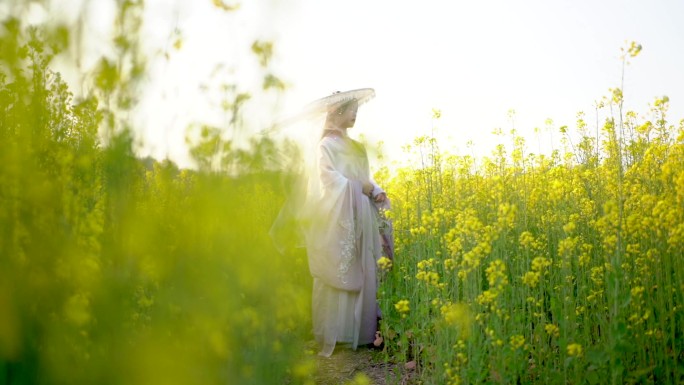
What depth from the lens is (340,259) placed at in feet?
16.3

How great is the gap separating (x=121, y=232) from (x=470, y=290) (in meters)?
1.95

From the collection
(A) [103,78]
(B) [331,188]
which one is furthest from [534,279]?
(B) [331,188]

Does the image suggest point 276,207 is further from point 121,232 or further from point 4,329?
point 4,329

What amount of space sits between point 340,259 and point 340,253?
49mm

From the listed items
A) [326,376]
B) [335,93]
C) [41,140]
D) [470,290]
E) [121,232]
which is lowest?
[326,376]

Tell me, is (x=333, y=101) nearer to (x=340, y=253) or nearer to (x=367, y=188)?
(x=367, y=188)

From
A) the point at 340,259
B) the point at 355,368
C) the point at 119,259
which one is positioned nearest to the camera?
the point at 119,259

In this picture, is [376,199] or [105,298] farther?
[376,199]

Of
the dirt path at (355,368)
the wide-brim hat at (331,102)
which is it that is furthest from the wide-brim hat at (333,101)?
the dirt path at (355,368)

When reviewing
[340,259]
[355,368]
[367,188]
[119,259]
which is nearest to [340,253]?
[340,259]

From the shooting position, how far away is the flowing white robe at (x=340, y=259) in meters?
4.95

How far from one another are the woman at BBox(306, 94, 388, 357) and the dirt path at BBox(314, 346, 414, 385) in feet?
0.36

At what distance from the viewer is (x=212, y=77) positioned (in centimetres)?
175

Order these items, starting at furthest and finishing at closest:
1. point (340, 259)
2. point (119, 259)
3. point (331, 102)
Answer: point (331, 102) → point (340, 259) → point (119, 259)
